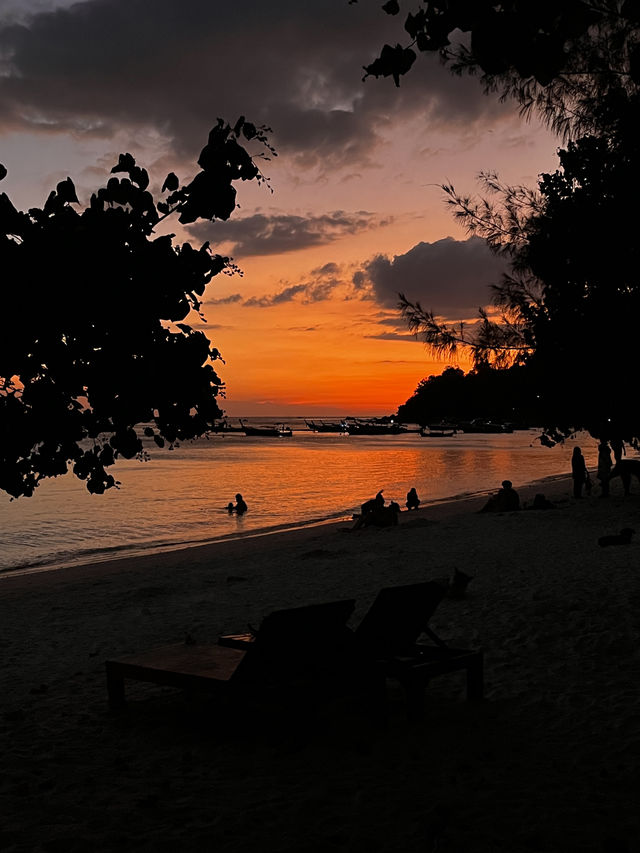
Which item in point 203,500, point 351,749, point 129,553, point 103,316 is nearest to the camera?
point 103,316

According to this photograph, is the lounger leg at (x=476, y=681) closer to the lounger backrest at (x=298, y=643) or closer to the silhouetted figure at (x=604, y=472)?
the lounger backrest at (x=298, y=643)

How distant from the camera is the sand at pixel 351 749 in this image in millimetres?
4375

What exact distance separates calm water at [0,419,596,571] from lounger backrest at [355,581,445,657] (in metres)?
13.1

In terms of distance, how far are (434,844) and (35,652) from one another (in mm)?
6742

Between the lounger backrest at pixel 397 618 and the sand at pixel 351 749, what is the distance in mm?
573

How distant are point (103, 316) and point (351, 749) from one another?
3338 mm

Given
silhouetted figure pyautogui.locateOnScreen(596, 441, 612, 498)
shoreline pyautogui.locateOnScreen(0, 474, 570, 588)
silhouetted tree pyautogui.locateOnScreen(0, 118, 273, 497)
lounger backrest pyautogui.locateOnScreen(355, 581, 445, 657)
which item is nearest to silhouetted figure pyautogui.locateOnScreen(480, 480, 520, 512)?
silhouetted figure pyautogui.locateOnScreen(596, 441, 612, 498)

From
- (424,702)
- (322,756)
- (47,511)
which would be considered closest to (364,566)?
(424,702)

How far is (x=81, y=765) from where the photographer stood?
554 centimetres

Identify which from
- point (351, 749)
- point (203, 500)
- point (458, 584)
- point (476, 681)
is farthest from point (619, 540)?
point (203, 500)

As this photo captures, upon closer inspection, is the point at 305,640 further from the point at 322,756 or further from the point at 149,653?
the point at 149,653

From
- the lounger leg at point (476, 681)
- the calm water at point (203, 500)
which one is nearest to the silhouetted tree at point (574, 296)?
the lounger leg at point (476, 681)

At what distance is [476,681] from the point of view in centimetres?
662

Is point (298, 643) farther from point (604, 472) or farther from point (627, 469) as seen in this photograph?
point (604, 472)
